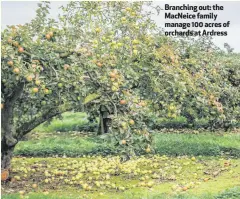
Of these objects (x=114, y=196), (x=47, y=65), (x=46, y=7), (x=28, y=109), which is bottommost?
(x=114, y=196)

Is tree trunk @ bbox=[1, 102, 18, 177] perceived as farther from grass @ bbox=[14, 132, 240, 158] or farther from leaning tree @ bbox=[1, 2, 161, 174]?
grass @ bbox=[14, 132, 240, 158]

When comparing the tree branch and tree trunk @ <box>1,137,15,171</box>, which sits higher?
the tree branch

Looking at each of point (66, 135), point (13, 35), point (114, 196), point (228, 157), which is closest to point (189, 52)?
point (228, 157)

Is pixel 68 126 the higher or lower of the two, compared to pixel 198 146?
higher

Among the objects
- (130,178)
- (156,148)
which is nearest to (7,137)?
(130,178)

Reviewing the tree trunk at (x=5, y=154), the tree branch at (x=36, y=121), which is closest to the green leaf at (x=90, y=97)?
the tree branch at (x=36, y=121)

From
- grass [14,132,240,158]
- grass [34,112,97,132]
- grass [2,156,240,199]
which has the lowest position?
grass [2,156,240,199]

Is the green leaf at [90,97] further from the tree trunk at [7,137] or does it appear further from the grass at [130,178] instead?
the grass at [130,178]

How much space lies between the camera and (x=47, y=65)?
7.70 metres

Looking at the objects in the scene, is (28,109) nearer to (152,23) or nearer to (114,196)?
(114,196)

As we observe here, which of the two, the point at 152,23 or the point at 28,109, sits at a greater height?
the point at 152,23

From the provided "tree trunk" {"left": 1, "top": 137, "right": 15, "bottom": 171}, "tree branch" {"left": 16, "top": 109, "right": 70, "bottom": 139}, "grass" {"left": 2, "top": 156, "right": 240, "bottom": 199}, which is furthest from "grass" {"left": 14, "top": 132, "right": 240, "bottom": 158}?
"tree branch" {"left": 16, "top": 109, "right": 70, "bottom": 139}

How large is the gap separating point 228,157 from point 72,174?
4880 millimetres

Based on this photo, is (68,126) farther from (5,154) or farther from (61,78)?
(61,78)
